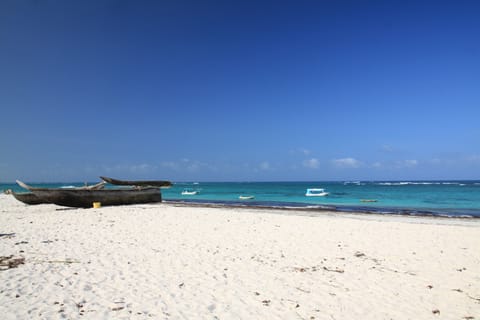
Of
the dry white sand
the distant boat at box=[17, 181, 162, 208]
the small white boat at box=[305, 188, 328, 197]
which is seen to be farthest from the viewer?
the small white boat at box=[305, 188, 328, 197]

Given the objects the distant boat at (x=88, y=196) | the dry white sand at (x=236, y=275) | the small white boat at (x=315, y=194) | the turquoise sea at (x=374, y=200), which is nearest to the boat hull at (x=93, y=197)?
the distant boat at (x=88, y=196)

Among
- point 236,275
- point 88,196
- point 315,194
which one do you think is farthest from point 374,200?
point 236,275

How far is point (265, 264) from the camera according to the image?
273 inches

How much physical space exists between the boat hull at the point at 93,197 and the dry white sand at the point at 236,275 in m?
7.60

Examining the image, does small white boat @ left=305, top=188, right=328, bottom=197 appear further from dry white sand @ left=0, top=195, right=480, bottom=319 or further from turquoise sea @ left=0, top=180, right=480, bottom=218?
dry white sand @ left=0, top=195, right=480, bottom=319

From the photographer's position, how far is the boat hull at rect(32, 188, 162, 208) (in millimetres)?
17734

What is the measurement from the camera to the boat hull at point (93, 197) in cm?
1773

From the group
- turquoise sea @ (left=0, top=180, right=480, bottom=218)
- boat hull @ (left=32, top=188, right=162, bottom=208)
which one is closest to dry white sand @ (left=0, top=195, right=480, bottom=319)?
boat hull @ (left=32, top=188, right=162, bottom=208)

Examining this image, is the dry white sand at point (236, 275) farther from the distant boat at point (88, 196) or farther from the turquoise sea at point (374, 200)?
the turquoise sea at point (374, 200)

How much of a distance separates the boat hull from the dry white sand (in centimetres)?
760

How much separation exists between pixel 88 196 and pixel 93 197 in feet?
1.07

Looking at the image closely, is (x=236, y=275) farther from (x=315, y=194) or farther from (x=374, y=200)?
(x=315, y=194)

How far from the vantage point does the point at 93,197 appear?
1914 centimetres

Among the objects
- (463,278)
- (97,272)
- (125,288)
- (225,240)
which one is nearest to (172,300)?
(125,288)
